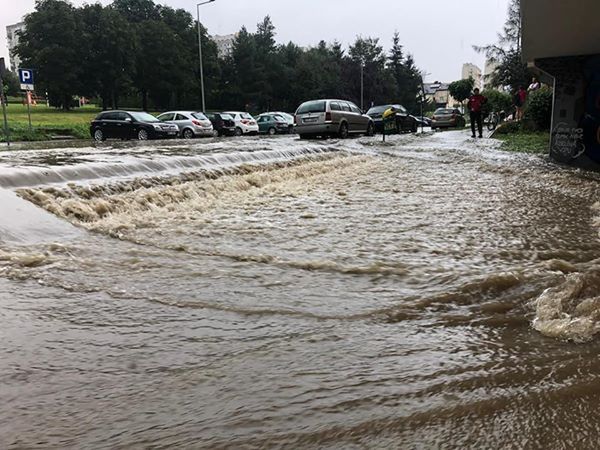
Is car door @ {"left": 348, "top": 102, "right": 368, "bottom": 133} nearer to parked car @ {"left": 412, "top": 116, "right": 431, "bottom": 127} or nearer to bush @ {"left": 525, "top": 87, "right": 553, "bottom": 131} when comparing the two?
bush @ {"left": 525, "top": 87, "right": 553, "bottom": 131}

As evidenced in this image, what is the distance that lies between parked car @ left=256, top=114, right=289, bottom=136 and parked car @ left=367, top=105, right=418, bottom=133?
5273 mm

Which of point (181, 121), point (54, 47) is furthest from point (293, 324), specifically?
point (54, 47)

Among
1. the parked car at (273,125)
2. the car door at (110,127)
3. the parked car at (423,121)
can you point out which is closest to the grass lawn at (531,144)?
the parked car at (273,125)

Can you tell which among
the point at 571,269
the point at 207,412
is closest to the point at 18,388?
the point at 207,412

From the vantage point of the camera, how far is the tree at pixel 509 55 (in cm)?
3903

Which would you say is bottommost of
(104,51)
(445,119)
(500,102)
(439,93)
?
(445,119)

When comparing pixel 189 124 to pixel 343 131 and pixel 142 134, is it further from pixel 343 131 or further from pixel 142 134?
pixel 343 131

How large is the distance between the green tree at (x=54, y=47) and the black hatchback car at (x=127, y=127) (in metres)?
28.9

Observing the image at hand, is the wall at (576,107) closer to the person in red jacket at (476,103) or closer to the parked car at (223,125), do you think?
the person in red jacket at (476,103)

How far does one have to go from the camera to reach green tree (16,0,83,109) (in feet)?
154

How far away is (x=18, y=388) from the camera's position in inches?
89.9

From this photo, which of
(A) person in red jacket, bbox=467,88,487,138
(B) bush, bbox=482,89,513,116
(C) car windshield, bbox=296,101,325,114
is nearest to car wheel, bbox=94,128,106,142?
(C) car windshield, bbox=296,101,325,114

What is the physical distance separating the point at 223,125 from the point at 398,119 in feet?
28.9

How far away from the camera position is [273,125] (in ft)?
99.4
